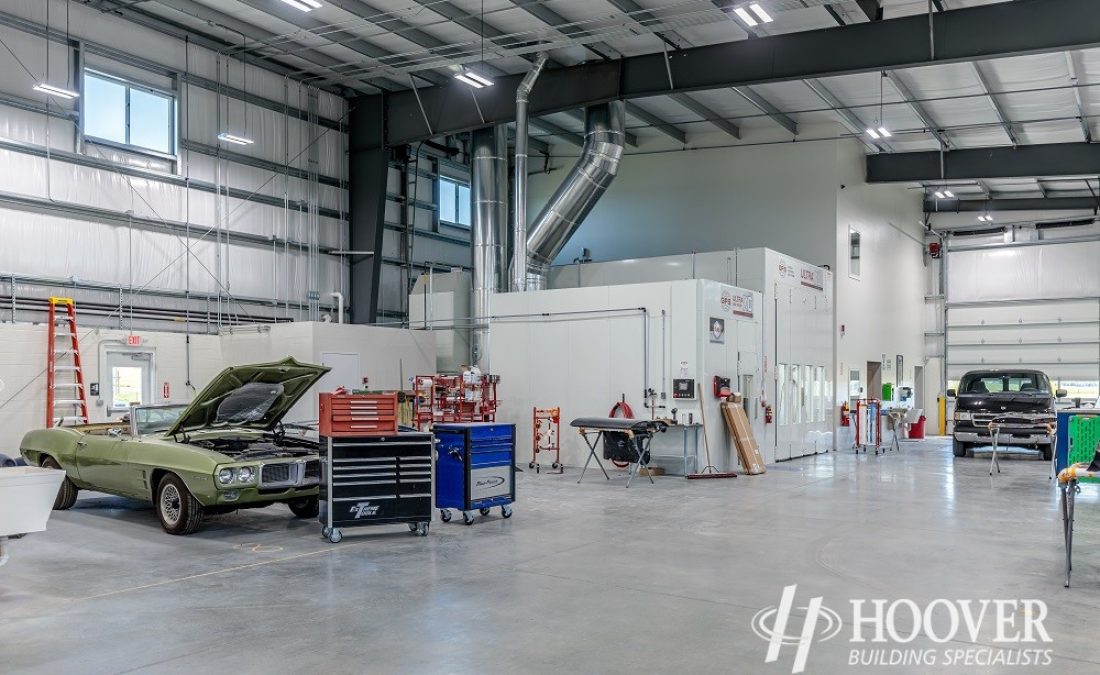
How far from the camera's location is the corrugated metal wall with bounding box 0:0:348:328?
1388 centimetres

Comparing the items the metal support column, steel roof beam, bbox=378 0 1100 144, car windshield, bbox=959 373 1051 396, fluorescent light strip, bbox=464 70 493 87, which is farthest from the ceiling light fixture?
car windshield, bbox=959 373 1051 396

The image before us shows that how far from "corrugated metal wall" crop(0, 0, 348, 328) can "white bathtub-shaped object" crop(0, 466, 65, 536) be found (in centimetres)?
972

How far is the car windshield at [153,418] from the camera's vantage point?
890 cm

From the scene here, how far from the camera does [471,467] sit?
8281mm

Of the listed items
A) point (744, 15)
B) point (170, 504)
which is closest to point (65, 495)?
point (170, 504)

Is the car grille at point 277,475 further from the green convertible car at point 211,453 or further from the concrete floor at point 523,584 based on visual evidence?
the concrete floor at point 523,584

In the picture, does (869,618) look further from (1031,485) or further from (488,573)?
(1031,485)

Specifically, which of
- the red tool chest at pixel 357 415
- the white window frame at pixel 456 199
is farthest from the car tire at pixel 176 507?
the white window frame at pixel 456 199

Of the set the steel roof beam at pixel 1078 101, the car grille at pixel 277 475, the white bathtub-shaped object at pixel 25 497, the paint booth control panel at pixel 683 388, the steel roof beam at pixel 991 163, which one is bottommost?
the car grille at pixel 277 475

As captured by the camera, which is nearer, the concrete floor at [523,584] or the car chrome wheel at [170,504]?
the concrete floor at [523,584]

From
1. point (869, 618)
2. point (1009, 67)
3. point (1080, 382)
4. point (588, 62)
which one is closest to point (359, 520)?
point (869, 618)

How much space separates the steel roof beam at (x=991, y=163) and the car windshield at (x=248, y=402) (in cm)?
1640

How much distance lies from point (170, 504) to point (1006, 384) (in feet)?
49.7

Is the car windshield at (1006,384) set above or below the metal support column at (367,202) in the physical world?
below
